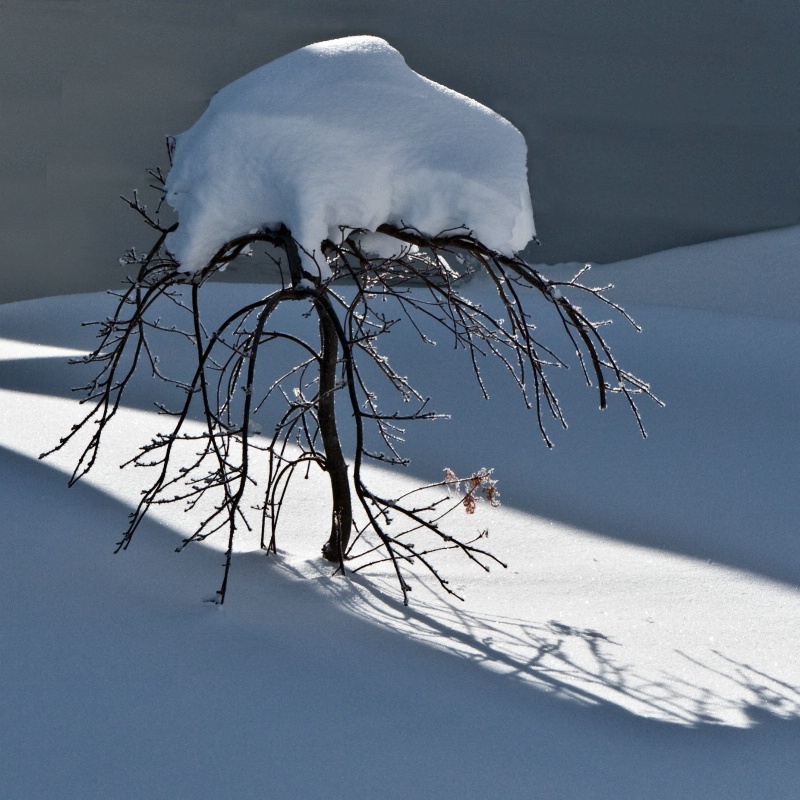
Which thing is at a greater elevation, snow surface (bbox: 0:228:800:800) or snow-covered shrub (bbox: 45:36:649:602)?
snow-covered shrub (bbox: 45:36:649:602)

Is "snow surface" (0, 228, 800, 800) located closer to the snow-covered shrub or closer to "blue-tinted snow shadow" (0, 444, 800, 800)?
"blue-tinted snow shadow" (0, 444, 800, 800)

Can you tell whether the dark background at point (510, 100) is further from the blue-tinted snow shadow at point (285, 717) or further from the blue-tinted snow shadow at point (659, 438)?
the blue-tinted snow shadow at point (285, 717)

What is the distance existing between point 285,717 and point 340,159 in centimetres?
95

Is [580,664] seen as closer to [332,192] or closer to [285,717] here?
[285,717]

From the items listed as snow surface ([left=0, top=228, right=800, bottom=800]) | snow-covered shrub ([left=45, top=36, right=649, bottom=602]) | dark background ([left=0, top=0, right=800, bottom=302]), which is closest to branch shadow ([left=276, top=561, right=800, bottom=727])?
snow surface ([left=0, top=228, right=800, bottom=800])

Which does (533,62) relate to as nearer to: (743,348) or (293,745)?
(743,348)

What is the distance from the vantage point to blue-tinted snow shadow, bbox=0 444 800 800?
56.0 inches

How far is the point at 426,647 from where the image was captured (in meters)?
1.83

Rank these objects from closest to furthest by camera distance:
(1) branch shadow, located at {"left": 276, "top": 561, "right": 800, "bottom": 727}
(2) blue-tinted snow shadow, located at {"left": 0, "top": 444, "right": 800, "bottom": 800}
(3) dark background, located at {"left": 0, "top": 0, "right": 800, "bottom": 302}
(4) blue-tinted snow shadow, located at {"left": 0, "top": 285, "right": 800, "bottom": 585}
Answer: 1. (2) blue-tinted snow shadow, located at {"left": 0, "top": 444, "right": 800, "bottom": 800}
2. (1) branch shadow, located at {"left": 276, "top": 561, "right": 800, "bottom": 727}
3. (4) blue-tinted snow shadow, located at {"left": 0, "top": 285, "right": 800, "bottom": 585}
4. (3) dark background, located at {"left": 0, "top": 0, "right": 800, "bottom": 302}

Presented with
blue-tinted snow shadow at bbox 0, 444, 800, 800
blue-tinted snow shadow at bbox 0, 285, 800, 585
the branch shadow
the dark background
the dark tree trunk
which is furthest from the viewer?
the dark background

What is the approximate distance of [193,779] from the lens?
4.58 ft

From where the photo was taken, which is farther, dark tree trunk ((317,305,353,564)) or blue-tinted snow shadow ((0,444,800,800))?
dark tree trunk ((317,305,353,564))

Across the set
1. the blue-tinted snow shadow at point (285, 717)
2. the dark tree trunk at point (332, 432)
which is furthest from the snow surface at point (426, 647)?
the dark tree trunk at point (332, 432)

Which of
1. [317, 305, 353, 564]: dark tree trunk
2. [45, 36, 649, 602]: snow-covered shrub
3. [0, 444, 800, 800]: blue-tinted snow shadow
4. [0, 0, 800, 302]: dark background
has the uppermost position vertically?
[0, 0, 800, 302]: dark background
